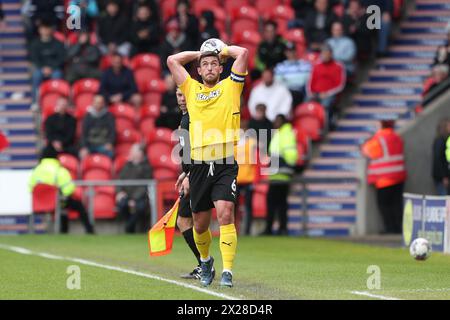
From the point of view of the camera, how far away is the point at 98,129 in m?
25.5

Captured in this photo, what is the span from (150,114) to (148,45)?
2.14 meters

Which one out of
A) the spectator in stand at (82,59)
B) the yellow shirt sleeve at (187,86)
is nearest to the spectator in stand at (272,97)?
the spectator in stand at (82,59)

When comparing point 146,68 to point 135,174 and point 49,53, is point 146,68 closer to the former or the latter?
point 49,53

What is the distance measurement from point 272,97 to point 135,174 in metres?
3.05

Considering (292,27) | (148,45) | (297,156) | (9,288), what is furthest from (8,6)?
(9,288)

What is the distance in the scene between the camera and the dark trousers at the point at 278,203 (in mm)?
23672

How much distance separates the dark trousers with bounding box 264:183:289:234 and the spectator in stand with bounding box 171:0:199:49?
180 inches

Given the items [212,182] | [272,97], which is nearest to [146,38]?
[272,97]

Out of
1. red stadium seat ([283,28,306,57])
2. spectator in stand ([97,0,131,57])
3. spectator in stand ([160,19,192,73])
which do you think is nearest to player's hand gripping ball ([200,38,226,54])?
spectator in stand ([160,19,192,73])

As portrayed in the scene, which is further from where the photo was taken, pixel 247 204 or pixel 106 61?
pixel 106 61

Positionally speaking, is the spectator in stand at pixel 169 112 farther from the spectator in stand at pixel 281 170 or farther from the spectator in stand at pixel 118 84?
the spectator in stand at pixel 281 170

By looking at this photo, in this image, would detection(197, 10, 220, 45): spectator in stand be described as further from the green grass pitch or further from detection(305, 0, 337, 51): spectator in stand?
the green grass pitch

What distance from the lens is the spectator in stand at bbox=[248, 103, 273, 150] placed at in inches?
947

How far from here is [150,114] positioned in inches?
1045
